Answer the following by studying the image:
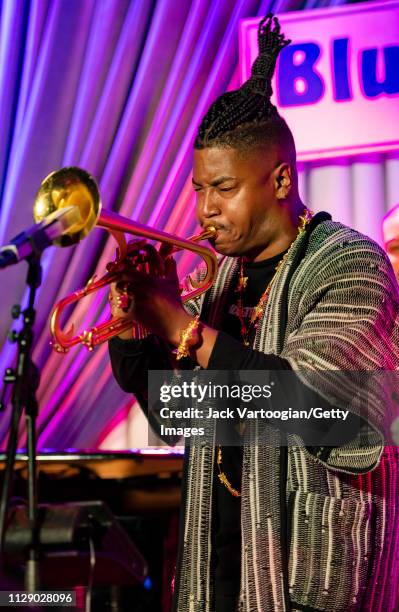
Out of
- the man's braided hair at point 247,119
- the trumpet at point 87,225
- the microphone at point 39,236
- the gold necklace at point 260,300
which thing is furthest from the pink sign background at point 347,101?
the microphone at point 39,236

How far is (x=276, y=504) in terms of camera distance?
6.50ft

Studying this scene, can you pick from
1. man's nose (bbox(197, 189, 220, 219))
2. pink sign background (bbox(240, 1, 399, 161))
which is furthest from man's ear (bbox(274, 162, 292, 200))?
pink sign background (bbox(240, 1, 399, 161))

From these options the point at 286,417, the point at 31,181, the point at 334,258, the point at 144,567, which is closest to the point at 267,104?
the point at 334,258

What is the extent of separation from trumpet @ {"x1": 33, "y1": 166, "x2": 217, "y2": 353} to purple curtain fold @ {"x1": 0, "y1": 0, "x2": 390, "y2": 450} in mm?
1697

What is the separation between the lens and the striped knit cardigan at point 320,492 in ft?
6.31

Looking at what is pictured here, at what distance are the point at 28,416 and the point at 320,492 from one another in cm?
67

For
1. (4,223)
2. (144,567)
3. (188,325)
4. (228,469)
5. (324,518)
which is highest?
(4,223)

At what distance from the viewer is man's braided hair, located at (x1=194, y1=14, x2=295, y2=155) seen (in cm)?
235

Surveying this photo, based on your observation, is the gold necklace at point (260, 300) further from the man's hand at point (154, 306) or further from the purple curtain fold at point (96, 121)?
the purple curtain fold at point (96, 121)

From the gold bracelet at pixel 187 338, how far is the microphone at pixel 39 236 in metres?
0.35

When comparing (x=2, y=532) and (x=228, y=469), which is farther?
(x=228, y=469)

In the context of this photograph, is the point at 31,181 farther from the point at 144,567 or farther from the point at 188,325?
the point at 144,567

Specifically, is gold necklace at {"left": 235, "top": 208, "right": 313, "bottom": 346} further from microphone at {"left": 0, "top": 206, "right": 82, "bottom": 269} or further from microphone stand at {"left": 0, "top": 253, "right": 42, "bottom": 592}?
microphone stand at {"left": 0, "top": 253, "right": 42, "bottom": 592}

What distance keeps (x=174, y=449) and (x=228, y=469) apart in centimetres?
121
